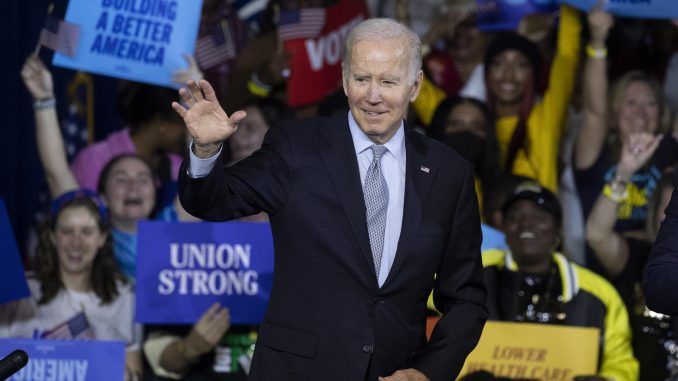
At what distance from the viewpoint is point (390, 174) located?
3.00 meters

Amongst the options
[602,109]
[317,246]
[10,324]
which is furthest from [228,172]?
[602,109]

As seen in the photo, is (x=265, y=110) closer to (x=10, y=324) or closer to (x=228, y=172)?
(x=10, y=324)

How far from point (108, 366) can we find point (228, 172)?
150 cm

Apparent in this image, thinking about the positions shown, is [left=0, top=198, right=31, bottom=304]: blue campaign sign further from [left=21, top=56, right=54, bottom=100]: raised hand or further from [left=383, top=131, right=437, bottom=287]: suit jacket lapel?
[left=383, top=131, right=437, bottom=287]: suit jacket lapel

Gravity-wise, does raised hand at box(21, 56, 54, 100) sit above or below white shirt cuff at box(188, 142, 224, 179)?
above

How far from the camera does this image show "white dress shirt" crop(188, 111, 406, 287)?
2922 millimetres

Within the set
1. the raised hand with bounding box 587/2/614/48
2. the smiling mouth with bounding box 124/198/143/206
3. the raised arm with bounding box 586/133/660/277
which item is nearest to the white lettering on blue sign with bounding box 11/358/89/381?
the smiling mouth with bounding box 124/198/143/206

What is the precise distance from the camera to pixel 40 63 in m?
5.30

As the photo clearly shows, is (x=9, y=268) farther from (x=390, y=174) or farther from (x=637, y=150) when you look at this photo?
(x=637, y=150)

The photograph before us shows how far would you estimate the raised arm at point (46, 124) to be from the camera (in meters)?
5.29

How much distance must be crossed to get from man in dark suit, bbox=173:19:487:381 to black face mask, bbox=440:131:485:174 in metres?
2.60

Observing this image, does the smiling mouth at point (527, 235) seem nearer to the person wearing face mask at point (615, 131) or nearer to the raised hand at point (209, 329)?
the person wearing face mask at point (615, 131)

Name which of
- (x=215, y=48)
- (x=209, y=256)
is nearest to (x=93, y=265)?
(x=209, y=256)

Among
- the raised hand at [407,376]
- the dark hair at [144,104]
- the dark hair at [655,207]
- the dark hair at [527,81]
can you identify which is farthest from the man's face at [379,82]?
the dark hair at [144,104]
